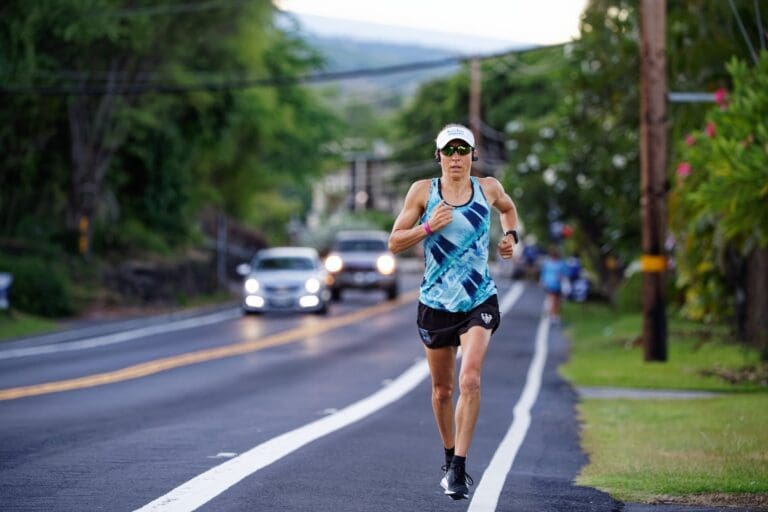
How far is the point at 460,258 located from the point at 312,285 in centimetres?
2623

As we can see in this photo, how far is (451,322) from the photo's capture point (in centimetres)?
878

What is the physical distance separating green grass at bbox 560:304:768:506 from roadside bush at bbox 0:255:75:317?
45.0 ft

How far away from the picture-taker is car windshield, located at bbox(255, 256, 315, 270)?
119 feet

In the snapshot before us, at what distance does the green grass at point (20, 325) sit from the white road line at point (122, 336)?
174 centimetres

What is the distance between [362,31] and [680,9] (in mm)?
15678

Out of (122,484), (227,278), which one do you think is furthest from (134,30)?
(122,484)

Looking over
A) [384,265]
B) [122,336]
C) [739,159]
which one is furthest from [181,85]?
[739,159]

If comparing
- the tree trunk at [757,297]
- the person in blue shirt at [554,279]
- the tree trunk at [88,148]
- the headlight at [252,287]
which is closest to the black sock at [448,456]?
the tree trunk at [757,297]

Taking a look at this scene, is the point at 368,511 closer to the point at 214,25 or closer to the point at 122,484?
the point at 122,484

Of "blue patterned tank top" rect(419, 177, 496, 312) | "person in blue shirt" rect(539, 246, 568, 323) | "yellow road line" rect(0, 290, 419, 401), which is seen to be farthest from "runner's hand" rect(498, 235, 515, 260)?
"person in blue shirt" rect(539, 246, 568, 323)

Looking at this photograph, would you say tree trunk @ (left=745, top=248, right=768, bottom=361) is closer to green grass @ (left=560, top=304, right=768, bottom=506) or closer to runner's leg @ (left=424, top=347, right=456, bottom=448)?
green grass @ (left=560, top=304, right=768, bottom=506)

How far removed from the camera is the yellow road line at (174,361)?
16.9 m

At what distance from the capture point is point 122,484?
9.01m

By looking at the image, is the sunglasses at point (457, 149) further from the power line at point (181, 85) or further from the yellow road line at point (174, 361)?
the power line at point (181, 85)
